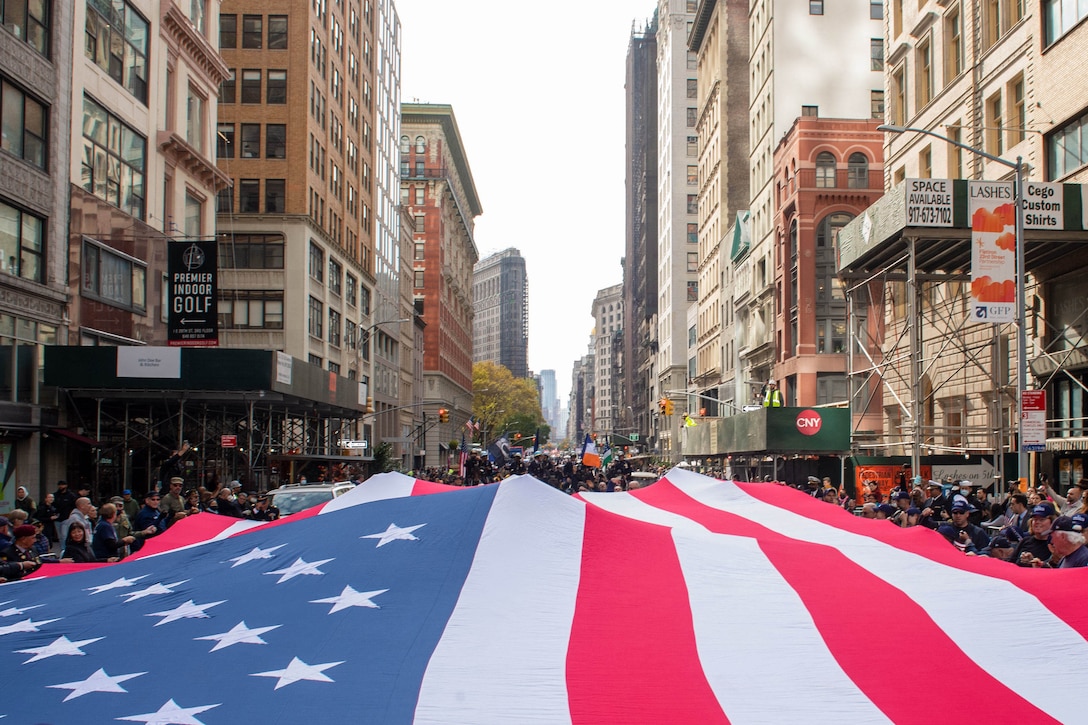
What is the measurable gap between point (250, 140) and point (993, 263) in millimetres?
47070

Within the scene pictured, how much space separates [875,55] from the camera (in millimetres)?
72375

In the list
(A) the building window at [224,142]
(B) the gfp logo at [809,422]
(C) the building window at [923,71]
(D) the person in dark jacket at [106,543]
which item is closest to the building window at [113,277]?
(D) the person in dark jacket at [106,543]

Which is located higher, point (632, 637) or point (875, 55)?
point (875, 55)

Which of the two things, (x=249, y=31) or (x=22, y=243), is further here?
(x=249, y=31)

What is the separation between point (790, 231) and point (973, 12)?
2741 cm

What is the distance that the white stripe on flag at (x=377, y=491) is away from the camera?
11650 mm

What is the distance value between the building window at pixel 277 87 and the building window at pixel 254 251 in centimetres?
773

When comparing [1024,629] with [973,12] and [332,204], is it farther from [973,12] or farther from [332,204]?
[332,204]

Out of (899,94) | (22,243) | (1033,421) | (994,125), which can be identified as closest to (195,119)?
(22,243)

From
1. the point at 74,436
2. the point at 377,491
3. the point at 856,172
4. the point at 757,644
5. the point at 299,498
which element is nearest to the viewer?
the point at 757,644

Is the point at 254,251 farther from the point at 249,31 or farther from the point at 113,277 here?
the point at 113,277

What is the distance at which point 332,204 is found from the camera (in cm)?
6694

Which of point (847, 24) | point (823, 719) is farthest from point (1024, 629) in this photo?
point (847, 24)

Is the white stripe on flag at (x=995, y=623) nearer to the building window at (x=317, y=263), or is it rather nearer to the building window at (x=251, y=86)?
the building window at (x=317, y=263)
